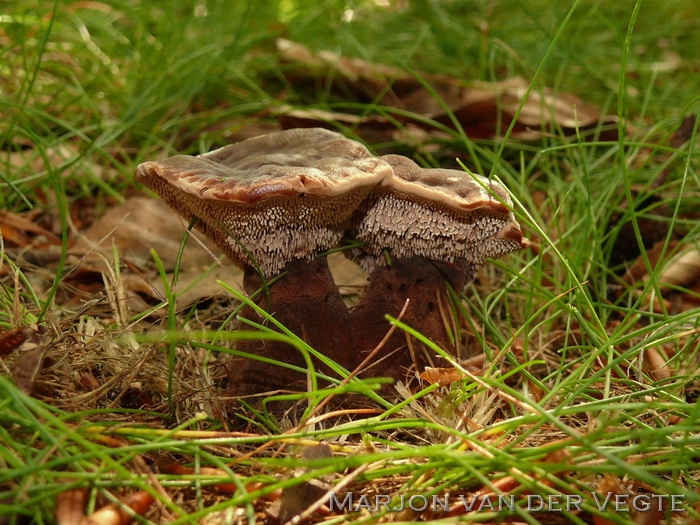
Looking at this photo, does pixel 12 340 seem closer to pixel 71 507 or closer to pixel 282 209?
pixel 71 507

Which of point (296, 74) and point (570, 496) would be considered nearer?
point (570, 496)

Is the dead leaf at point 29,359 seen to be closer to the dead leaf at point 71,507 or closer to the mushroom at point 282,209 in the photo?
the dead leaf at point 71,507

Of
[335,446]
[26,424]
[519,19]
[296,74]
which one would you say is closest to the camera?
[26,424]

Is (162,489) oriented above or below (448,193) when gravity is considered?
below

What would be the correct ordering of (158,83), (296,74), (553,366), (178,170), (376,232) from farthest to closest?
(296,74) < (158,83) < (553,366) < (376,232) < (178,170)

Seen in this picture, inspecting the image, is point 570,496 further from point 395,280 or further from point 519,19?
point 519,19

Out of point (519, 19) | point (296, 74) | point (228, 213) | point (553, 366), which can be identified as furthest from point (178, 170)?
point (519, 19)

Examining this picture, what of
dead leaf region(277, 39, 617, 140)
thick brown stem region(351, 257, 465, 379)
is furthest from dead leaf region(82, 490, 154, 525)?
dead leaf region(277, 39, 617, 140)

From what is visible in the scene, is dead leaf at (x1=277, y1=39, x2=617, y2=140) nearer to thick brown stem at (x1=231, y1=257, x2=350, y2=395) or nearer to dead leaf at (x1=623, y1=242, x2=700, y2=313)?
dead leaf at (x1=623, y1=242, x2=700, y2=313)
